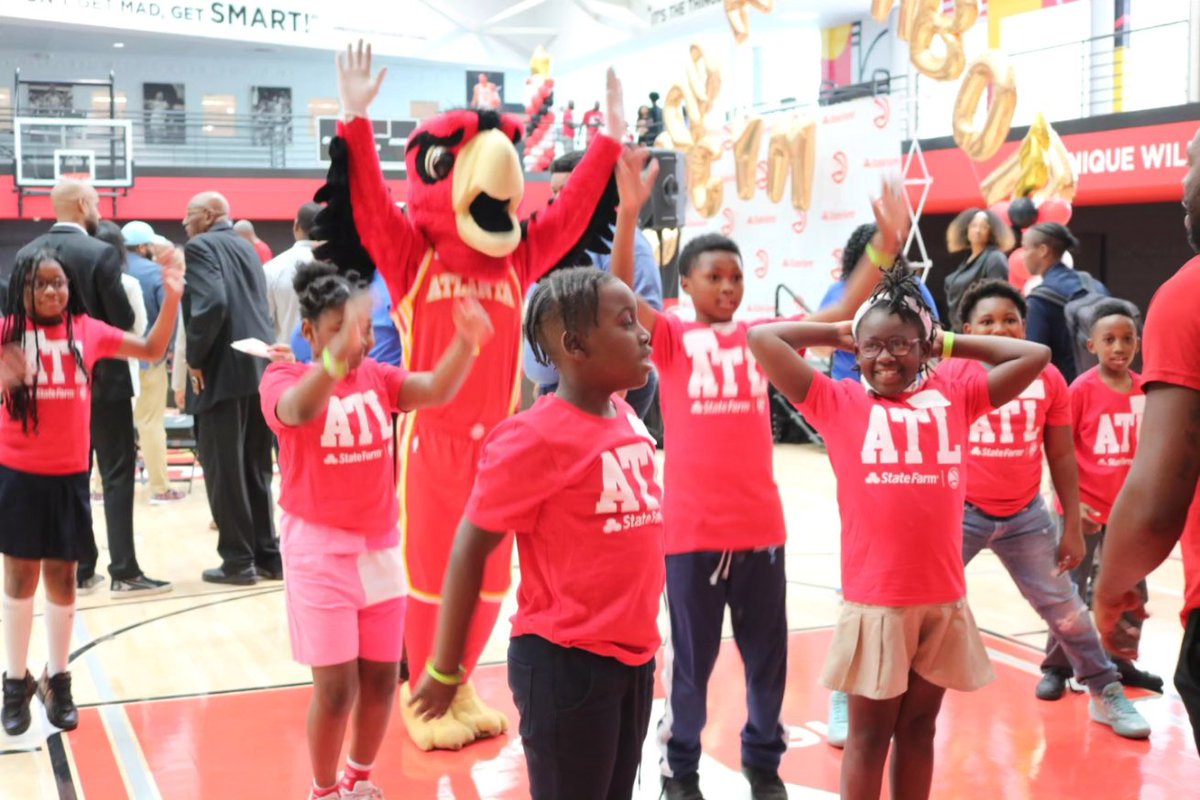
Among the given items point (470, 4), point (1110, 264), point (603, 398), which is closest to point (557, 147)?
point (470, 4)

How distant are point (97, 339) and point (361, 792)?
189cm

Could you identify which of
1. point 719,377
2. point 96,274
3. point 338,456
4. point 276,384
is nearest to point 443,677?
point 338,456

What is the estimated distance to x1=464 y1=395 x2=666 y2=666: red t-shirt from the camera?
247cm

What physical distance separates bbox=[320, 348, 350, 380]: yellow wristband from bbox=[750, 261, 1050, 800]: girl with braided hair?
105 cm

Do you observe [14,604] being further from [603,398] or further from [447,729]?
[603,398]

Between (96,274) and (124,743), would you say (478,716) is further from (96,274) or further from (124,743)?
(96,274)

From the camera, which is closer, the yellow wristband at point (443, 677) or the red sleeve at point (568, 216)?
the yellow wristband at point (443, 677)

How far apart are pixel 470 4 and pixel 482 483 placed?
25239mm

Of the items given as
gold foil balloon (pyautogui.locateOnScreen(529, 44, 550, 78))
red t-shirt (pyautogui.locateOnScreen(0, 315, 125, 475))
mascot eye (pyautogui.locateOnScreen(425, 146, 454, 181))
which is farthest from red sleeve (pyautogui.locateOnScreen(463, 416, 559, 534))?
gold foil balloon (pyautogui.locateOnScreen(529, 44, 550, 78))

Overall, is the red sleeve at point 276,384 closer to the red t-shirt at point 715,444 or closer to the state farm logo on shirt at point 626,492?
the red t-shirt at point 715,444

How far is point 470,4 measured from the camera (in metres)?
26.2

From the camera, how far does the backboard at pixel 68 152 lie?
1798 centimetres

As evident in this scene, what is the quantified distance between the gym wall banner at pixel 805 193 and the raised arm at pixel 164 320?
8.37m

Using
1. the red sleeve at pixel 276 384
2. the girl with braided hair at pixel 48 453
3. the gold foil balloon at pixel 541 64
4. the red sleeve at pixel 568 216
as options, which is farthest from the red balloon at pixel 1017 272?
the gold foil balloon at pixel 541 64
